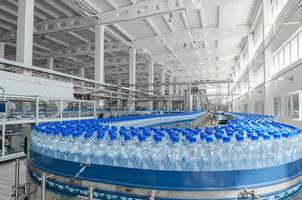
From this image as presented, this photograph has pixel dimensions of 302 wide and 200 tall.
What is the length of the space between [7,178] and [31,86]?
243 centimetres

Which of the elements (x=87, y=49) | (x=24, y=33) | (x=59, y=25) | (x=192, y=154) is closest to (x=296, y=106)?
(x=192, y=154)

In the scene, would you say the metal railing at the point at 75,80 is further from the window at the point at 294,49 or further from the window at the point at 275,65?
the window at the point at 294,49

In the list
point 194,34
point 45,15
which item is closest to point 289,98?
point 194,34

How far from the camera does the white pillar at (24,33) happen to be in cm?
596

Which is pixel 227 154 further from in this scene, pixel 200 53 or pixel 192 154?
pixel 200 53

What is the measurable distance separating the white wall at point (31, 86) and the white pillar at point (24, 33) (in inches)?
24.8

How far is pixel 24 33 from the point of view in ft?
19.8

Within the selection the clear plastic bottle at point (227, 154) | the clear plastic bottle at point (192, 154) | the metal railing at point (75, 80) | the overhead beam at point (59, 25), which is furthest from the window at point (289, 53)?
the overhead beam at point (59, 25)

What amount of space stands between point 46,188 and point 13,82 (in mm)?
4231

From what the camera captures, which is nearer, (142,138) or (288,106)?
Result: (142,138)

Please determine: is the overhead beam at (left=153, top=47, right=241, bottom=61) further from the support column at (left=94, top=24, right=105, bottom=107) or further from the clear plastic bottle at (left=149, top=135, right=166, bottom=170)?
the clear plastic bottle at (left=149, top=135, right=166, bottom=170)

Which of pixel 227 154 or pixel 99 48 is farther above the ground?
pixel 99 48

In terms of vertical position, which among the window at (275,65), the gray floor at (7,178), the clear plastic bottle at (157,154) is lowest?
the gray floor at (7,178)

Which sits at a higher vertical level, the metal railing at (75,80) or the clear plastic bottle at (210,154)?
the metal railing at (75,80)
